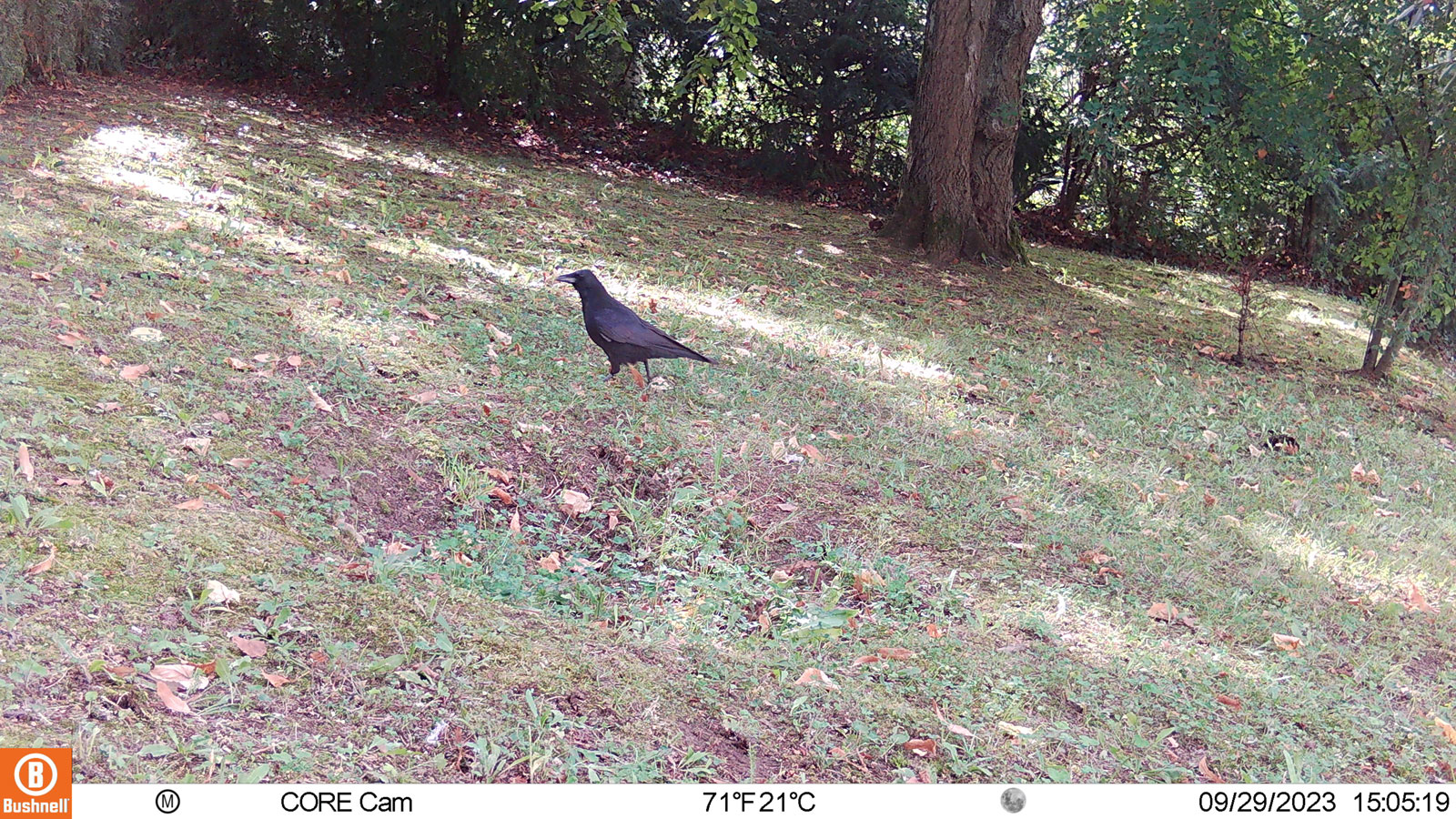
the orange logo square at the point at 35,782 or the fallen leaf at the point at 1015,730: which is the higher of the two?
the orange logo square at the point at 35,782

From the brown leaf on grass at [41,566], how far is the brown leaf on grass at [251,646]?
1.96 feet

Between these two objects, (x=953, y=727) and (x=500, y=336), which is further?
(x=500, y=336)

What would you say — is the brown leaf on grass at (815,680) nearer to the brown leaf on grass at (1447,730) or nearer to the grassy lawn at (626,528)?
the grassy lawn at (626,528)

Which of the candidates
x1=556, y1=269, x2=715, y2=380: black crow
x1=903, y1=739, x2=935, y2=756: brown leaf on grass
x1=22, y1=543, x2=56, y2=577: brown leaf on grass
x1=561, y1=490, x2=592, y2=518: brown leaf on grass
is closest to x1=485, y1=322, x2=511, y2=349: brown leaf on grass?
x1=556, y1=269, x2=715, y2=380: black crow

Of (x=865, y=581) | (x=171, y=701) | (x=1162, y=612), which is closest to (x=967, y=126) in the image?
(x=1162, y=612)

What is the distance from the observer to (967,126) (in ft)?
32.0

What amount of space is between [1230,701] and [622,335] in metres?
3.13

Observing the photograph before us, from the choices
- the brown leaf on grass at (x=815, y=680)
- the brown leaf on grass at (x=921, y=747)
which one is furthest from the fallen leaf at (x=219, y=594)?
the brown leaf on grass at (x=921, y=747)

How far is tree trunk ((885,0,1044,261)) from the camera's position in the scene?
31.5 ft

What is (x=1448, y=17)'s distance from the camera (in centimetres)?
749

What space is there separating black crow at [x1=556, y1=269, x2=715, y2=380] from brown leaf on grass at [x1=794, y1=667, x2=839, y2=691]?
2.22 metres

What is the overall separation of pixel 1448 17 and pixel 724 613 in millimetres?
6923

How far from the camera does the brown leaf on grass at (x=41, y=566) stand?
3105mm

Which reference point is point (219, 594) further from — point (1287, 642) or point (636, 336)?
point (1287, 642)
